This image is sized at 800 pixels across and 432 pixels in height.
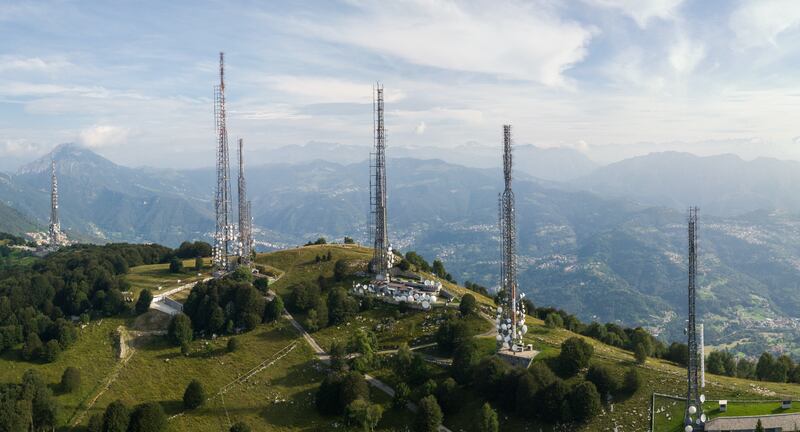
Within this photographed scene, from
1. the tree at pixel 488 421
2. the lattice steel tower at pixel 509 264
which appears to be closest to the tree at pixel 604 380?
the lattice steel tower at pixel 509 264

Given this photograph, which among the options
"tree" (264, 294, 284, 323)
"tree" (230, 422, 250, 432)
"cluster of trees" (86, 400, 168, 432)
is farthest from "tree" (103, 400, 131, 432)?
"tree" (264, 294, 284, 323)

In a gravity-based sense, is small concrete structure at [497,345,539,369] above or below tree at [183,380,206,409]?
above

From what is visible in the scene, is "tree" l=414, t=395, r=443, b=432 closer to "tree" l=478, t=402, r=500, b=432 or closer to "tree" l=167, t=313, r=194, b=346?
"tree" l=478, t=402, r=500, b=432

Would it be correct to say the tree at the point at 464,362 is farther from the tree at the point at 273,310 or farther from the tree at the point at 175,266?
the tree at the point at 175,266

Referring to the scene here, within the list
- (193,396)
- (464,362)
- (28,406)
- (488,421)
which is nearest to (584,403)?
(488,421)

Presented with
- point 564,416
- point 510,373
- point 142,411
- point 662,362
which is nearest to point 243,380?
point 142,411

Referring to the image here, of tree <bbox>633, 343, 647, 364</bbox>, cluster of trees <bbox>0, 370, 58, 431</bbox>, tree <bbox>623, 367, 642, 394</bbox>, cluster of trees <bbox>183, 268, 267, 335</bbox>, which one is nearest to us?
cluster of trees <bbox>0, 370, 58, 431</bbox>
